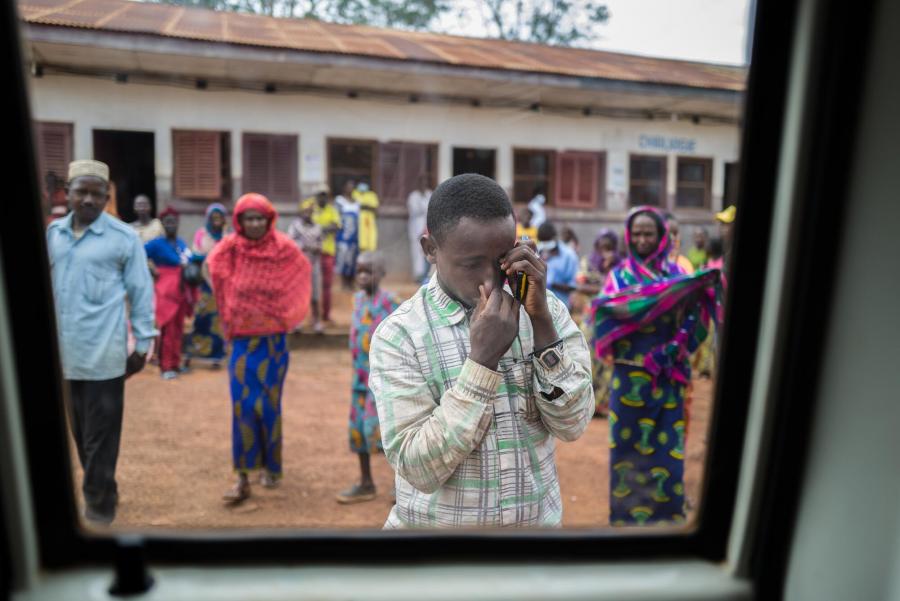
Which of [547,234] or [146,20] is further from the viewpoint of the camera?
[146,20]

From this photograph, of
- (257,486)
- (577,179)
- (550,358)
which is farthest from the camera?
(577,179)

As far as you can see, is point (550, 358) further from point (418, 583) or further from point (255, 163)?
point (255, 163)

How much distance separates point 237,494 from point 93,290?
5.50 feet

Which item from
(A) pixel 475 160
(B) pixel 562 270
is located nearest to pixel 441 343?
(B) pixel 562 270

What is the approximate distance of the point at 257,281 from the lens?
5004 millimetres

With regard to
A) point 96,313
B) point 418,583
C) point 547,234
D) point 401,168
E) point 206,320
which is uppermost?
point 401,168

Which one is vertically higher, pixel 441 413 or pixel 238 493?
pixel 441 413

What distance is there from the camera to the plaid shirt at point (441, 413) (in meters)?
1.72

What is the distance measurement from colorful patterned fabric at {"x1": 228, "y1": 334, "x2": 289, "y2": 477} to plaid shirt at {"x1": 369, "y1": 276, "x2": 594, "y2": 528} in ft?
11.0

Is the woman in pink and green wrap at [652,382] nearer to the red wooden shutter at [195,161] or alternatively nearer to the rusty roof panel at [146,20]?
the rusty roof panel at [146,20]

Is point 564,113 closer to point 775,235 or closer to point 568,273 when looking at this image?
point 568,273

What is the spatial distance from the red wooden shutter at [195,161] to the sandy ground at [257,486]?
467cm

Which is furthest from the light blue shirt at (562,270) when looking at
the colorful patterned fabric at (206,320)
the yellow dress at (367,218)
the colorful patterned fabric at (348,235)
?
the yellow dress at (367,218)

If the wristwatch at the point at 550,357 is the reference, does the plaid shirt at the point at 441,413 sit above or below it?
below
